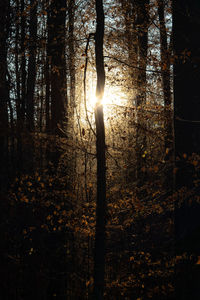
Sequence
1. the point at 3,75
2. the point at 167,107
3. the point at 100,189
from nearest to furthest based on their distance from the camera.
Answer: the point at 100,189, the point at 167,107, the point at 3,75

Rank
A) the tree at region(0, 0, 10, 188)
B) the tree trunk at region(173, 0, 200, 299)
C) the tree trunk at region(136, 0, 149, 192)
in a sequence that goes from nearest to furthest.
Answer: the tree trunk at region(173, 0, 200, 299) < the tree trunk at region(136, 0, 149, 192) < the tree at region(0, 0, 10, 188)

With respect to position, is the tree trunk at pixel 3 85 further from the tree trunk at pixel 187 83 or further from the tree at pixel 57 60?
the tree trunk at pixel 187 83

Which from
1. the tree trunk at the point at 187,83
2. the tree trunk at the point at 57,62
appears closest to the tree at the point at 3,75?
the tree trunk at the point at 57,62

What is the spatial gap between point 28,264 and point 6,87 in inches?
214

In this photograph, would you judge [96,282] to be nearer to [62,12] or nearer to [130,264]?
[130,264]

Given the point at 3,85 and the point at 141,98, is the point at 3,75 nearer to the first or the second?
the point at 3,85

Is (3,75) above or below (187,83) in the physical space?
above

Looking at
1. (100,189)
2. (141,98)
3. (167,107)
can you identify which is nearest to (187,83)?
(100,189)

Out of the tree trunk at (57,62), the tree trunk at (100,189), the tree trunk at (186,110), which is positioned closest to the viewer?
the tree trunk at (186,110)

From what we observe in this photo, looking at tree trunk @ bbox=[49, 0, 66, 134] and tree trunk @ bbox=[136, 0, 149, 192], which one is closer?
tree trunk @ bbox=[49, 0, 66, 134]

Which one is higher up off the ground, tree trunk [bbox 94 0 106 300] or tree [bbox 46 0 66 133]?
tree [bbox 46 0 66 133]

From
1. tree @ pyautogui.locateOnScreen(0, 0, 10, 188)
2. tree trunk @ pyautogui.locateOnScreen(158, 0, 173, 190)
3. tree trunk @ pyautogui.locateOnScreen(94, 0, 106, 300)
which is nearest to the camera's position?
tree trunk @ pyautogui.locateOnScreen(94, 0, 106, 300)

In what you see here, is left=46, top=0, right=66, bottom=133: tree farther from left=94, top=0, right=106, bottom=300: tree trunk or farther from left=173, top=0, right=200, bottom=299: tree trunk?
left=173, top=0, right=200, bottom=299: tree trunk

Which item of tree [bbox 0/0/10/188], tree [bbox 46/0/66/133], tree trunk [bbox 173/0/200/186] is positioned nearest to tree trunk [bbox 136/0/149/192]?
tree [bbox 46/0/66/133]
